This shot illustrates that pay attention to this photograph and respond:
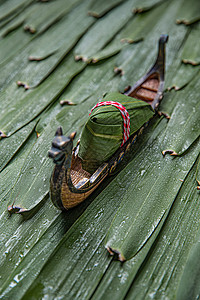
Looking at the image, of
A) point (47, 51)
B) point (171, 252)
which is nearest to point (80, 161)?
point (171, 252)

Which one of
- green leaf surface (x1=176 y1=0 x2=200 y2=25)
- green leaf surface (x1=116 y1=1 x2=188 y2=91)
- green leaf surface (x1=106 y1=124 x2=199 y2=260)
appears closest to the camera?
green leaf surface (x1=106 y1=124 x2=199 y2=260)

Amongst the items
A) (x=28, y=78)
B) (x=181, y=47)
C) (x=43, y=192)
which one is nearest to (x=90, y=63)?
(x=28, y=78)

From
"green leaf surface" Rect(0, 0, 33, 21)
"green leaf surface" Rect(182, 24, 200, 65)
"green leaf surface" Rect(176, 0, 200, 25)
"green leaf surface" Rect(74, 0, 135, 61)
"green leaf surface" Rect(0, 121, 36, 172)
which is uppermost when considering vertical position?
"green leaf surface" Rect(0, 0, 33, 21)

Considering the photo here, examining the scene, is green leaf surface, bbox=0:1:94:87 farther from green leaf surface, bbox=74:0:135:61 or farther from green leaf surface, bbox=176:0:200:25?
green leaf surface, bbox=176:0:200:25

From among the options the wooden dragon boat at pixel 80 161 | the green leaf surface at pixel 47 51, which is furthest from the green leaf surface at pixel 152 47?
the green leaf surface at pixel 47 51

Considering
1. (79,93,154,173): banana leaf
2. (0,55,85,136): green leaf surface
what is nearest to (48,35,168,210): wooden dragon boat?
(79,93,154,173): banana leaf

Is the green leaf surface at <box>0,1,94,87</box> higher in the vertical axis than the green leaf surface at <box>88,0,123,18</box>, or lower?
higher

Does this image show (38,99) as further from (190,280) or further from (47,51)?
(190,280)
